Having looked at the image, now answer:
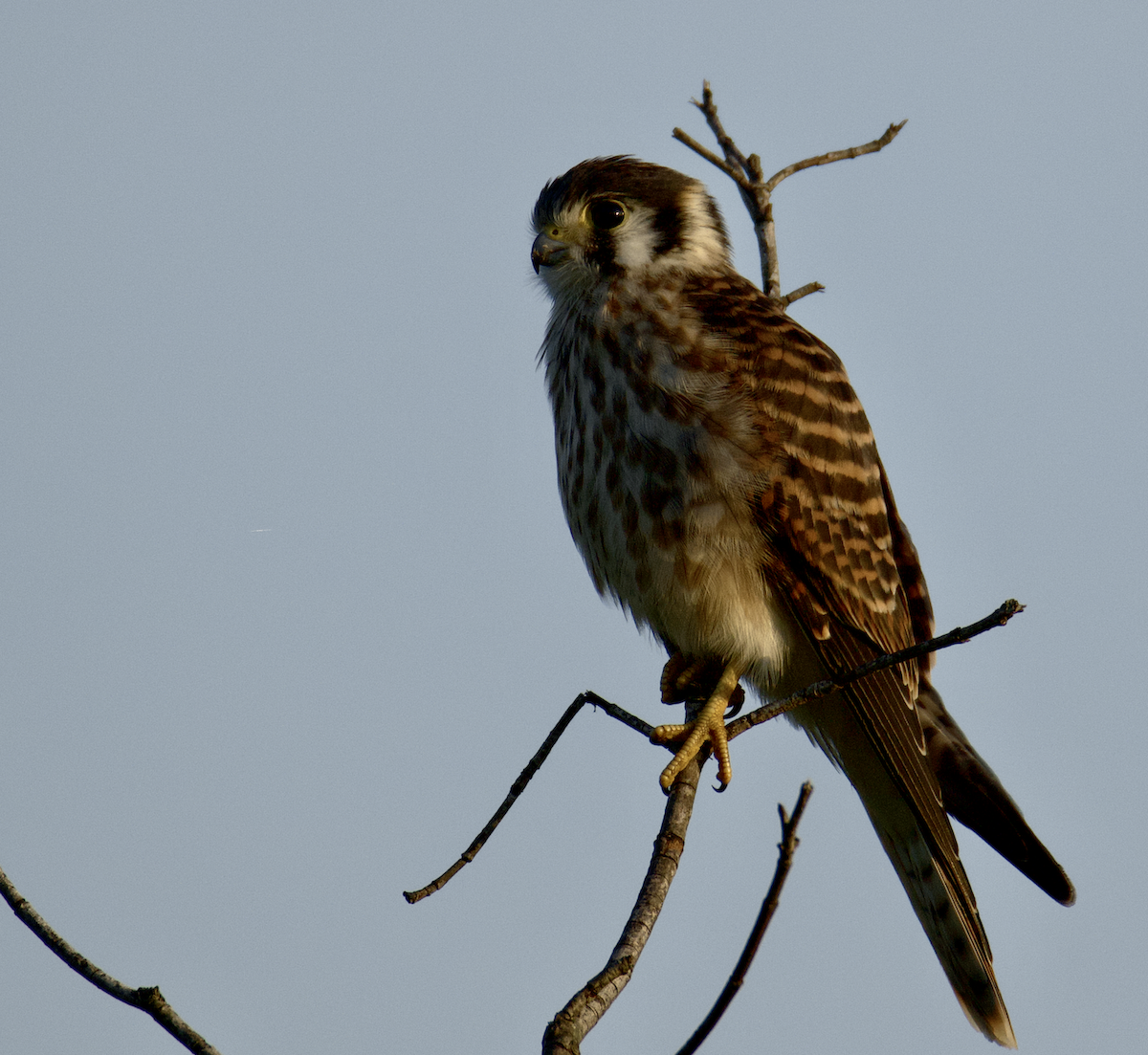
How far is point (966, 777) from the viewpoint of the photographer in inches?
148

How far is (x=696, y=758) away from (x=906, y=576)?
1.12 metres

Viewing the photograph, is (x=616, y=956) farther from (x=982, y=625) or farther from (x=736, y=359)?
(x=736, y=359)

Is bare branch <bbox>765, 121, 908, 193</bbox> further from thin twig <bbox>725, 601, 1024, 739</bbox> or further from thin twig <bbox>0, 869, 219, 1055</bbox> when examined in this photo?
thin twig <bbox>0, 869, 219, 1055</bbox>

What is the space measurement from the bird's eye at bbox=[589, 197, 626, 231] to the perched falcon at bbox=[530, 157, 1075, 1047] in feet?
0.50

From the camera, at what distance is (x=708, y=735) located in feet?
11.1

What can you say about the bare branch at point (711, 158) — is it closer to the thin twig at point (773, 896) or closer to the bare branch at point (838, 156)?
the bare branch at point (838, 156)

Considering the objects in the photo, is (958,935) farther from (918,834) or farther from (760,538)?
(760,538)

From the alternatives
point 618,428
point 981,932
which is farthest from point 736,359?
point 981,932

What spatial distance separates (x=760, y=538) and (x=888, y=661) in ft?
3.66

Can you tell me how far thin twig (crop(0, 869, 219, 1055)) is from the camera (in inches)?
72.9

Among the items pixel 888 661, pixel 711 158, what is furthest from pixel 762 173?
pixel 888 661

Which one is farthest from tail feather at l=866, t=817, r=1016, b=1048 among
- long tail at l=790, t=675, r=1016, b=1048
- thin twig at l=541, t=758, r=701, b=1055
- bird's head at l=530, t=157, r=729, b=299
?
bird's head at l=530, t=157, r=729, b=299

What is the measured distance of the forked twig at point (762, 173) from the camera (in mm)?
4160

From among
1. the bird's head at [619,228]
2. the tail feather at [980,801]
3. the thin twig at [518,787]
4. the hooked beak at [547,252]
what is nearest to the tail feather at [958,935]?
the tail feather at [980,801]
